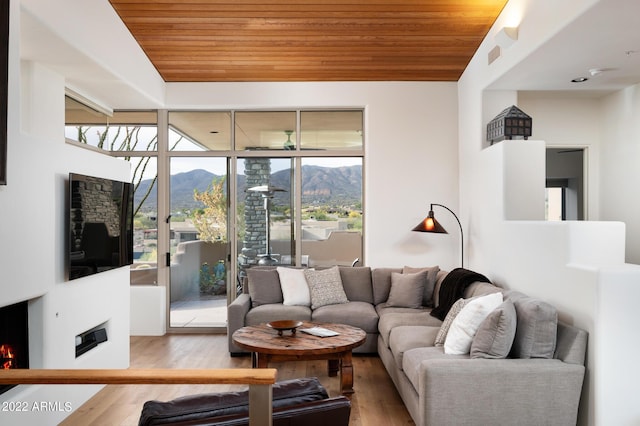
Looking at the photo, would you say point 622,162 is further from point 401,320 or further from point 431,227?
point 401,320

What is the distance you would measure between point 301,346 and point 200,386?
990mm

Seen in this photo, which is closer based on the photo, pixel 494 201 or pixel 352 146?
pixel 494 201

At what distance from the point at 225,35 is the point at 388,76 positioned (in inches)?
79.6

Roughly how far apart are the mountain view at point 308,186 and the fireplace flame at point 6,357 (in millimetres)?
3565

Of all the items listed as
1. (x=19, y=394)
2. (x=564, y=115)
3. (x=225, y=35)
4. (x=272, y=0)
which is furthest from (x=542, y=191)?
(x=19, y=394)

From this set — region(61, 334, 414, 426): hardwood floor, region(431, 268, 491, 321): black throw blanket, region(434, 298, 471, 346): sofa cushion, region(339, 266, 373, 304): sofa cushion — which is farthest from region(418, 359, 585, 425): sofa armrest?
region(339, 266, 373, 304): sofa cushion

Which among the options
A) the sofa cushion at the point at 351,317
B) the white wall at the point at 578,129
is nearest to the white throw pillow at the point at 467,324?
the sofa cushion at the point at 351,317

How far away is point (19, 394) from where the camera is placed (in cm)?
329

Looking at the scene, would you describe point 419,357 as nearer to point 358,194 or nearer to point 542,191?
point 542,191

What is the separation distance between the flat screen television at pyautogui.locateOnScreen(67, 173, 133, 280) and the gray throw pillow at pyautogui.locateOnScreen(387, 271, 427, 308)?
8.93 ft

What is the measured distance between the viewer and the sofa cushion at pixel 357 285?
6.02m

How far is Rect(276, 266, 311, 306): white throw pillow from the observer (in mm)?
5801

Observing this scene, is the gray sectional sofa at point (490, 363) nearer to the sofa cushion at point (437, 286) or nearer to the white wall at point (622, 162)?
the sofa cushion at point (437, 286)

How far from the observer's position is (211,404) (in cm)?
180
